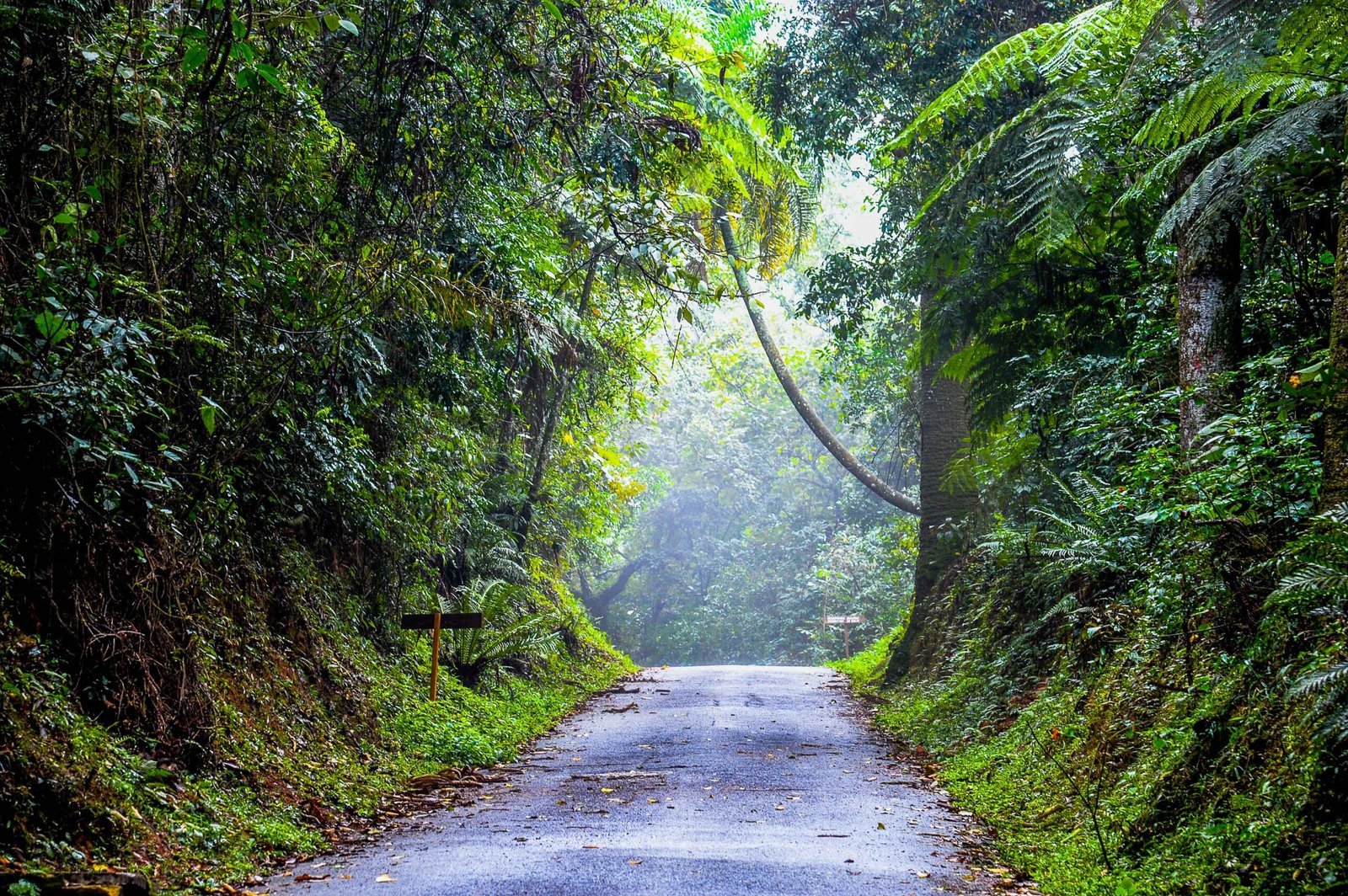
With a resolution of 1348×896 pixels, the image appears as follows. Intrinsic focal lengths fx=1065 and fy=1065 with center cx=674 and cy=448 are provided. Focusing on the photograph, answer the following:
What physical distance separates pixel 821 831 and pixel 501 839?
5.67 ft

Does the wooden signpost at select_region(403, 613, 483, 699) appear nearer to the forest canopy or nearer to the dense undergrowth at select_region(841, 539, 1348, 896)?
the forest canopy

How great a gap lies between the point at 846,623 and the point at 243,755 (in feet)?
89.3

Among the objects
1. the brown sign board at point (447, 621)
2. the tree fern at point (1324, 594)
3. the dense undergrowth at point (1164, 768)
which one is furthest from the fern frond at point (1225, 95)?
the brown sign board at point (447, 621)

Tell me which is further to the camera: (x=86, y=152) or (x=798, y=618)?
(x=798, y=618)

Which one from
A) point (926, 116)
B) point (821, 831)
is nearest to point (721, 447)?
point (926, 116)

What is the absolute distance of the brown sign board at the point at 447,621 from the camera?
9484mm

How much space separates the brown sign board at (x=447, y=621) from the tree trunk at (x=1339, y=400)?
686cm

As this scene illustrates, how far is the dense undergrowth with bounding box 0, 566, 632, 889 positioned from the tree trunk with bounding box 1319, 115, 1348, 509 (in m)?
4.90

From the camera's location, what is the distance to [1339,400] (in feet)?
14.0

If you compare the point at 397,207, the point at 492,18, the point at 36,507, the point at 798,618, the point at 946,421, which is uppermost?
the point at 492,18

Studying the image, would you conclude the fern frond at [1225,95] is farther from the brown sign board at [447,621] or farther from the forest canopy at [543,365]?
the brown sign board at [447,621]

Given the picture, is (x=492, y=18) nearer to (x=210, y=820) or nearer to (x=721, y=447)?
(x=210, y=820)

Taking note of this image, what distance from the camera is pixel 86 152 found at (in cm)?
520

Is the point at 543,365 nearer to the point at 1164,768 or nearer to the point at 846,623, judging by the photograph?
Result: the point at 1164,768
